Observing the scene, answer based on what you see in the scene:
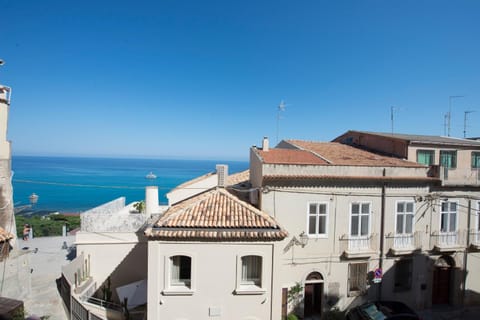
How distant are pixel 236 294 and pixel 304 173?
6.62m

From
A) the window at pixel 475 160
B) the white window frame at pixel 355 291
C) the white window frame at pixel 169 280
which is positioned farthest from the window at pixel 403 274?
the white window frame at pixel 169 280

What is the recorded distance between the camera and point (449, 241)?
1487 cm

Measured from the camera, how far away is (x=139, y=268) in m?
14.6

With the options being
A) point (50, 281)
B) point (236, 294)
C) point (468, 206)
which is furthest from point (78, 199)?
point (468, 206)

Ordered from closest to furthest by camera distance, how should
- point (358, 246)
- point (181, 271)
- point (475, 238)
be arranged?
point (181, 271), point (358, 246), point (475, 238)

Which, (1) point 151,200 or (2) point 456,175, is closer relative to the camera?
(2) point 456,175

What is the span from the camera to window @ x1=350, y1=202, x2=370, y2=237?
13.7 meters

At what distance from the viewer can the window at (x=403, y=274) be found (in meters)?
14.4

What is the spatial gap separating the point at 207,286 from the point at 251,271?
2.08m

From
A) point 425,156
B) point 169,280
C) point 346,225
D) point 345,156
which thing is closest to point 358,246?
point 346,225

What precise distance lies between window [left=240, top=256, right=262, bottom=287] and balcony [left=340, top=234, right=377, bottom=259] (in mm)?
5000

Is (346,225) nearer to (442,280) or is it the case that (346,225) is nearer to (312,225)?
(312,225)

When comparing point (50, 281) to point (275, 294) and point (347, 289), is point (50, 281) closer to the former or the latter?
point (275, 294)

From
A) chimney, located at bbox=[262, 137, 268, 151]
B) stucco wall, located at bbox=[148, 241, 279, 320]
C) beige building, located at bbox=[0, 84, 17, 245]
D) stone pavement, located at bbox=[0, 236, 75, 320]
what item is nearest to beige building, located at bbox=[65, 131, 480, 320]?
stucco wall, located at bbox=[148, 241, 279, 320]
